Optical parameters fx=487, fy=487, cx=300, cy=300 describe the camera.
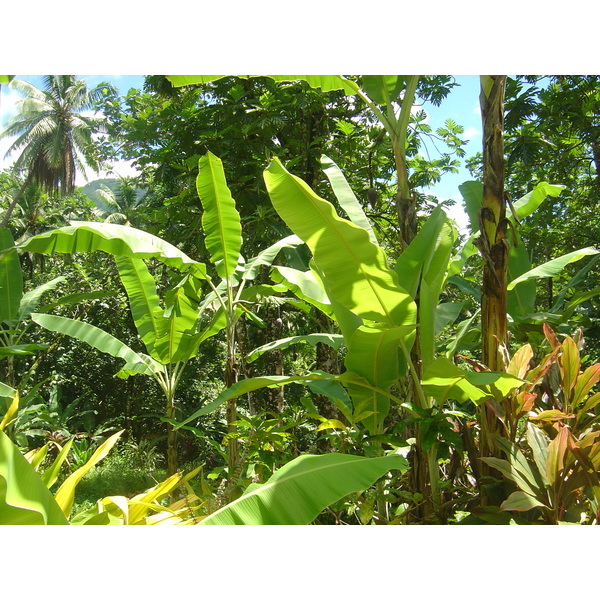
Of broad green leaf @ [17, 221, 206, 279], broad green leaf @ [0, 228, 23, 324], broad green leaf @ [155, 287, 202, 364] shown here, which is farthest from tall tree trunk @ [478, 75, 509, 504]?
broad green leaf @ [0, 228, 23, 324]

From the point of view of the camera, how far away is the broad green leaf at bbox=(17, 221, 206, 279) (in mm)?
2062

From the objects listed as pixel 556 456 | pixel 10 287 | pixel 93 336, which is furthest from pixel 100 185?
pixel 556 456

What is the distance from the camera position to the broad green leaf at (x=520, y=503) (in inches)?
48.9

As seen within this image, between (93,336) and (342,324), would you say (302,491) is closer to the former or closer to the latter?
(342,324)

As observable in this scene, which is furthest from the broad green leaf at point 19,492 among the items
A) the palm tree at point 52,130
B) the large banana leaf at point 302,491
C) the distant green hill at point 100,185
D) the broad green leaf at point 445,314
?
the palm tree at point 52,130

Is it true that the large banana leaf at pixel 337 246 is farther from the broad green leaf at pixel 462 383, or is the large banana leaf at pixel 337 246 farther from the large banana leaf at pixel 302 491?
the large banana leaf at pixel 302 491

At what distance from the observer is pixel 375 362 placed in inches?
69.4

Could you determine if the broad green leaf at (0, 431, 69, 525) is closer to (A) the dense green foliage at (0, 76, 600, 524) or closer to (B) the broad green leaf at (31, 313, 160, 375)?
(A) the dense green foliage at (0, 76, 600, 524)

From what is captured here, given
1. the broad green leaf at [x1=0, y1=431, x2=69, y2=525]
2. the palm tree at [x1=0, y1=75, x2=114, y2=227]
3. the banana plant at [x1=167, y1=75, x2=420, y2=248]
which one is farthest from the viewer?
the palm tree at [x1=0, y1=75, x2=114, y2=227]

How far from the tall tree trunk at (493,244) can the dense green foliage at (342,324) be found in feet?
0.09

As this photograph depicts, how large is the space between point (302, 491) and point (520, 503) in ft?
1.92

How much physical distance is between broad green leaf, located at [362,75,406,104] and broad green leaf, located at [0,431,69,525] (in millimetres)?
1930
